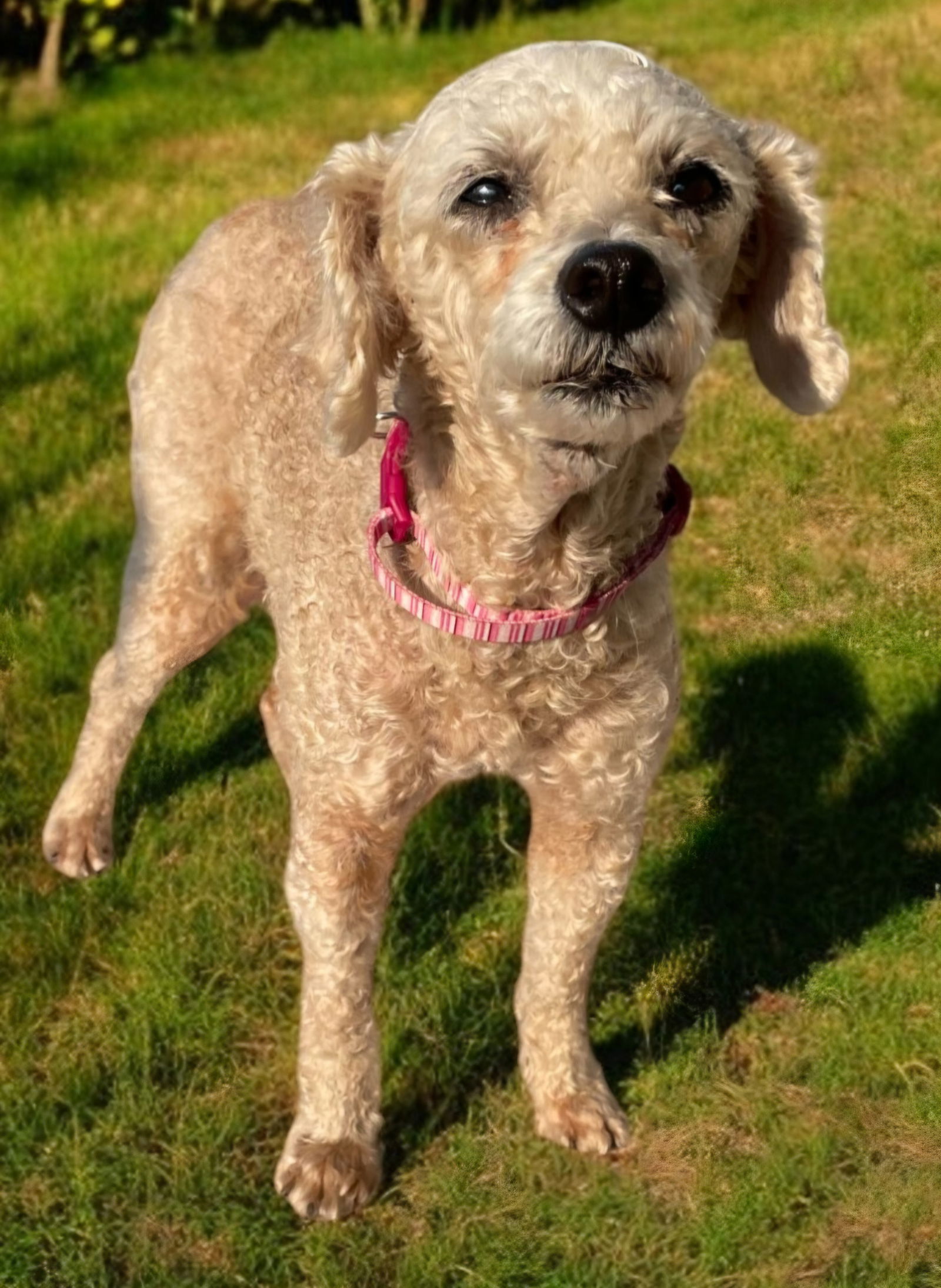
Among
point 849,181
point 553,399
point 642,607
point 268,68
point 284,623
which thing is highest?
point 553,399

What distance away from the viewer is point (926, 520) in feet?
19.0

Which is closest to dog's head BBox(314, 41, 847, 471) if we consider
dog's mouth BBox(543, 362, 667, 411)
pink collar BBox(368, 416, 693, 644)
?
dog's mouth BBox(543, 362, 667, 411)

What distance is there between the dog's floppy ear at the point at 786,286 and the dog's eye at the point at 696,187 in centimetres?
23

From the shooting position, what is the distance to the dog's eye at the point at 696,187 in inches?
114

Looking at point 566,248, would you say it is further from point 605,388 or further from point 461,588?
point 461,588

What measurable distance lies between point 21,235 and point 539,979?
17.5 ft

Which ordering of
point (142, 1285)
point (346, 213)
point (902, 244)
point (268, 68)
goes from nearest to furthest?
point (346, 213) < point (142, 1285) < point (902, 244) < point (268, 68)

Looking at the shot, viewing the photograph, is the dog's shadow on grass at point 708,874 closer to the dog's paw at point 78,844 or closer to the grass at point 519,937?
the grass at point 519,937

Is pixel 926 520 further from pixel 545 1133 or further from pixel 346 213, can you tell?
pixel 346 213

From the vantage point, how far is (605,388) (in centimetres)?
273

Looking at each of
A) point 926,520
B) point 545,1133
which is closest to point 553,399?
point 545,1133

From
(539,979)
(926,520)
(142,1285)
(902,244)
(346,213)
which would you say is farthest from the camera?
(902,244)

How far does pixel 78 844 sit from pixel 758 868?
188 centimetres

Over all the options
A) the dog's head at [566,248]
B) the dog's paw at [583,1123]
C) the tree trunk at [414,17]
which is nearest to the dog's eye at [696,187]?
the dog's head at [566,248]
